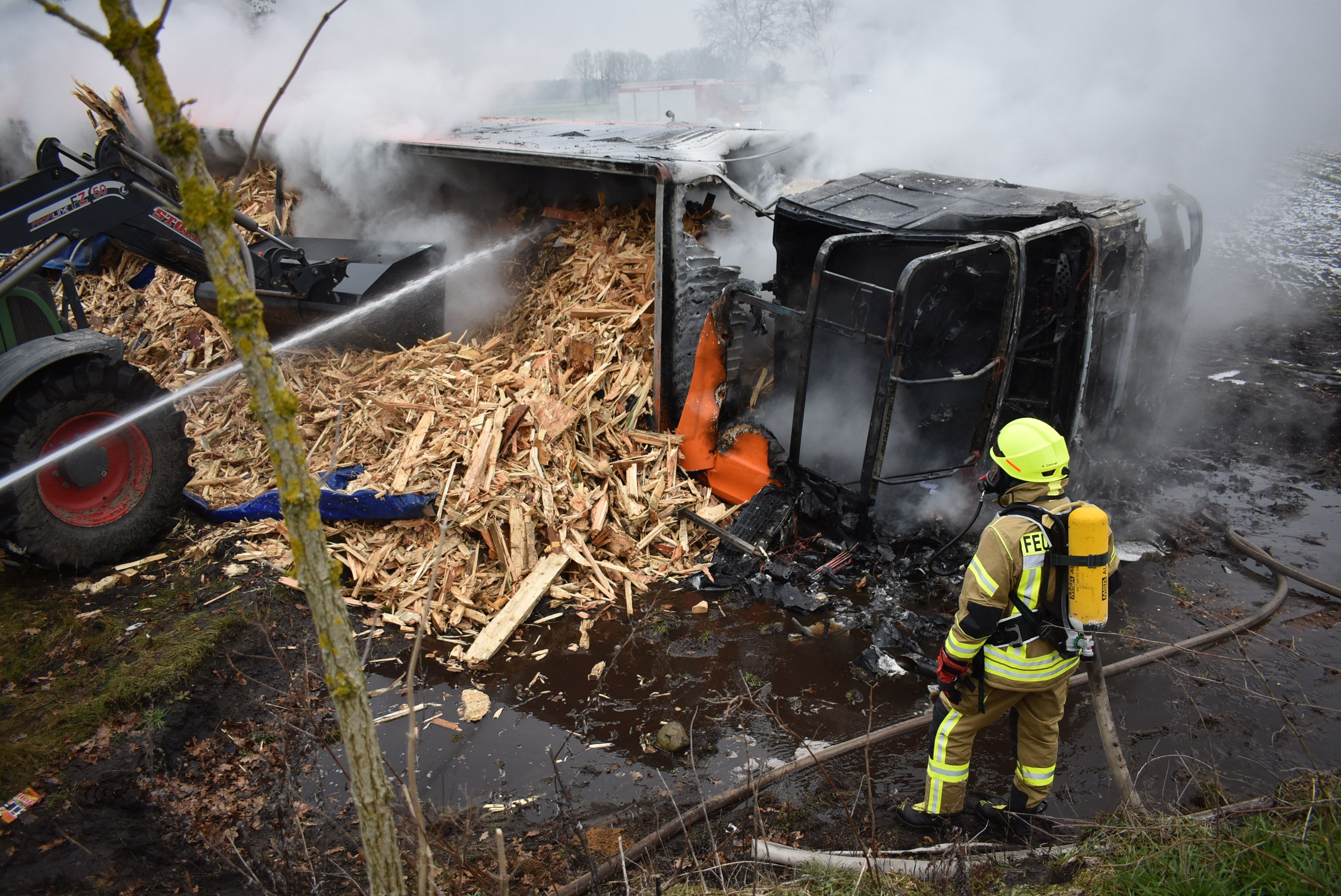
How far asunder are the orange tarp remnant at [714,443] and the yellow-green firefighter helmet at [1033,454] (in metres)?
3.05

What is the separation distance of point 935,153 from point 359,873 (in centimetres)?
1037

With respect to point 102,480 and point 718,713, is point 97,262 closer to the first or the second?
point 102,480

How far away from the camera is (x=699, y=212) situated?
7602 millimetres

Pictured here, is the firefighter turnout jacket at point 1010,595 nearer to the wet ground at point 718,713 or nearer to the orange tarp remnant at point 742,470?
the wet ground at point 718,713

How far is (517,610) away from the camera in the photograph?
5305 millimetres

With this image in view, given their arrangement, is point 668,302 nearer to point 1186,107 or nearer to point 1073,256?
point 1073,256

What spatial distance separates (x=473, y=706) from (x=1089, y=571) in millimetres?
3433

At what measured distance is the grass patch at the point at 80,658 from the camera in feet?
13.2

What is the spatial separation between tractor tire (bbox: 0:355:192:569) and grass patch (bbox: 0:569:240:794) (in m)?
0.43

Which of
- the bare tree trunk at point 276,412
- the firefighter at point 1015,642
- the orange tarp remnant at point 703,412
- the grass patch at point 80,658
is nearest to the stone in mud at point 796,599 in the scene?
the orange tarp remnant at point 703,412

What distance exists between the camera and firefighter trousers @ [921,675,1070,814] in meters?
3.55

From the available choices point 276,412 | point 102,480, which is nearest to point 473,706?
point 276,412

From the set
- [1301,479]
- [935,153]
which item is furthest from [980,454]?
[935,153]

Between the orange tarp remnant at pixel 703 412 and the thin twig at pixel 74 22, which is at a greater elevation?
the thin twig at pixel 74 22
